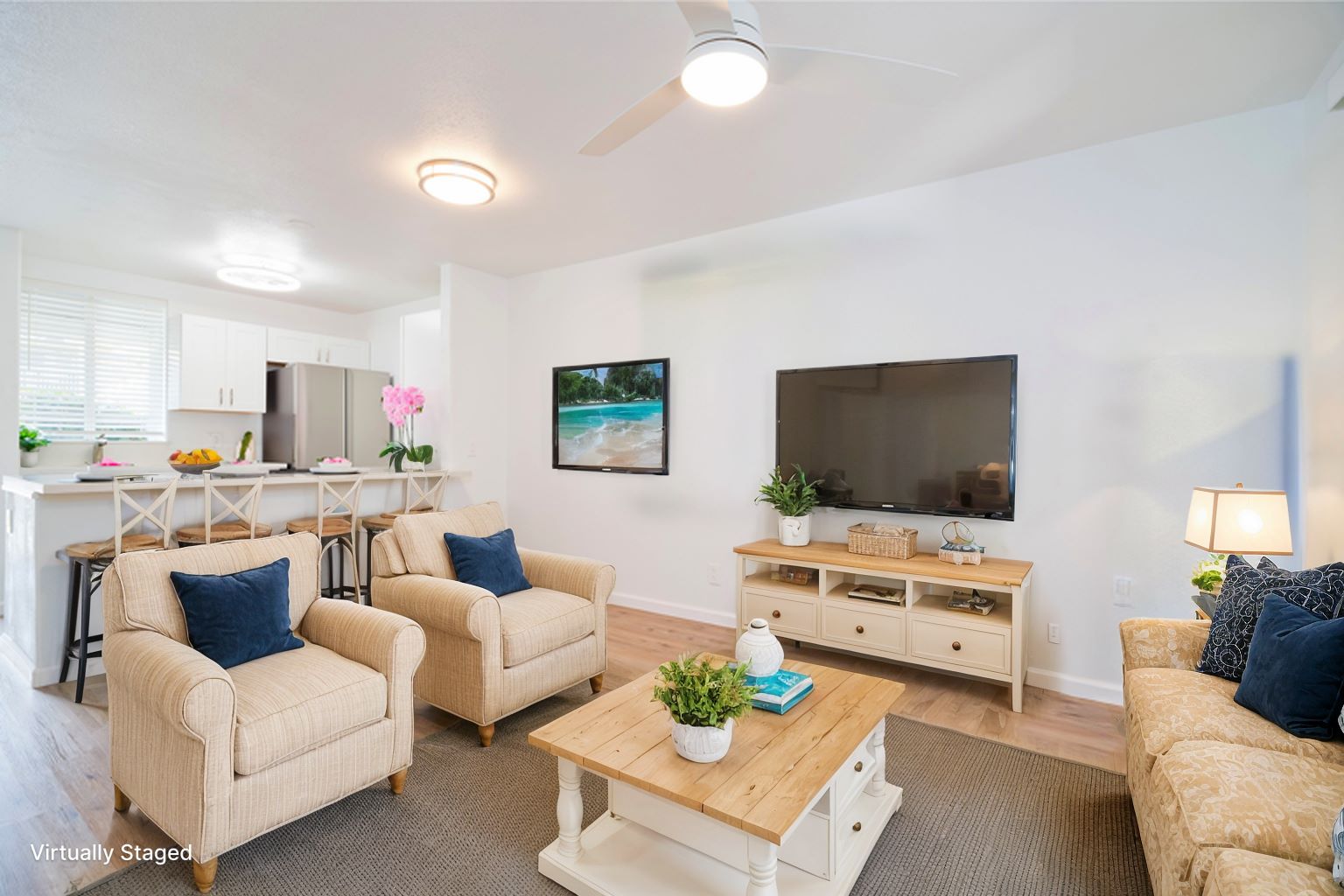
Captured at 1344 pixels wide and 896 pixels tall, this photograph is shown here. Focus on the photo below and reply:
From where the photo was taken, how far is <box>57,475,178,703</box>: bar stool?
2.95 metres

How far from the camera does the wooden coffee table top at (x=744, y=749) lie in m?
1.46

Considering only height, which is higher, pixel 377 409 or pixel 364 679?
pixel 377 409

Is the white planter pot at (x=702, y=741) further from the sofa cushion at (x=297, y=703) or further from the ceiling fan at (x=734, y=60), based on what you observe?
the ceiling fan at (x=734, y=60)

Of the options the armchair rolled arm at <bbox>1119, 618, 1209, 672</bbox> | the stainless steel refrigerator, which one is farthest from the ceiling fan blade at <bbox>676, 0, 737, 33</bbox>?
the stainless steel refrigerator

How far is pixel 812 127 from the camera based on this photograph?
2811 mm

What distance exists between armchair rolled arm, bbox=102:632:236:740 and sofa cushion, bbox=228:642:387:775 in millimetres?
78

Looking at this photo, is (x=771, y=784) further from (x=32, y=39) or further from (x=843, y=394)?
(x=32, y=39)

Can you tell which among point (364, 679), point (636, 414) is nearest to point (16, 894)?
point (364, 679)

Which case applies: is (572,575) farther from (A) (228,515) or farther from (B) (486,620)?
(A) (228,515)

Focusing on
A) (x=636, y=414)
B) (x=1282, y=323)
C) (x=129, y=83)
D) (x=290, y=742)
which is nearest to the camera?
(x=290, y=742)

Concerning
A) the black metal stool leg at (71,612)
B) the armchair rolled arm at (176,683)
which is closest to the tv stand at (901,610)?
the armchair rolled arm at (176,683)

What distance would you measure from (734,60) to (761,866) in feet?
6.52

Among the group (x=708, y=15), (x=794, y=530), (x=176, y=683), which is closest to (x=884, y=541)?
(x=794, y=530)

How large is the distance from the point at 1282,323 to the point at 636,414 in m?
3.45
